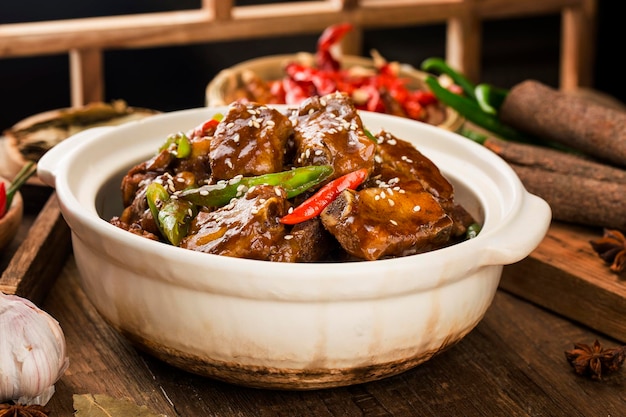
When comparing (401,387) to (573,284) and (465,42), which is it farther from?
(465,42)

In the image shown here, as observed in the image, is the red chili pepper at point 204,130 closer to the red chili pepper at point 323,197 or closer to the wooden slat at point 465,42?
the red chili pepper at point 323,197

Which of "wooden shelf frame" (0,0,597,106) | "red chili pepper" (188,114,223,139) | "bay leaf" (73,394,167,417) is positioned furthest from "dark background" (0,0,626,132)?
"bay leaf" (73,394,167,417)

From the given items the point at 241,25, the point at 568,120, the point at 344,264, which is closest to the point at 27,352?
the point at 344,264

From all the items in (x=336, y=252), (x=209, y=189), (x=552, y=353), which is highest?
(x=209, y=189)

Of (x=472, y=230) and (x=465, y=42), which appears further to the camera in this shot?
(x=465, y=42)

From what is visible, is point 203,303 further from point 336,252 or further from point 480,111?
point 480,111

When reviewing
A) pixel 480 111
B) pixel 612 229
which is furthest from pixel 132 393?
pixel 480 111

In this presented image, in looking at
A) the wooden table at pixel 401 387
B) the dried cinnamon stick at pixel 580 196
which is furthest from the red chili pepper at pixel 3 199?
the dried cinnamon stick at pixel 580 196
